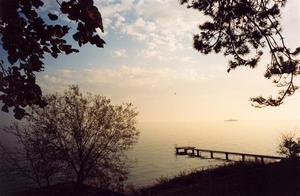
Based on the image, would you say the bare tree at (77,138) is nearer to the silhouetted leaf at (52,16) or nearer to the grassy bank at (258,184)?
the grassy bank at (258,184)

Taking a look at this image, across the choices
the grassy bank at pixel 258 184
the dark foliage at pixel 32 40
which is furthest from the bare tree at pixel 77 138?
the dark foliage at pixel 32 40

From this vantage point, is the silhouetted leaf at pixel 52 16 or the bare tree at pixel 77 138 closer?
the silhouetted leaf at pixel 52 16

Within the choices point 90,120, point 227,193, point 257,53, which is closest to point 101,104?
point 90,120

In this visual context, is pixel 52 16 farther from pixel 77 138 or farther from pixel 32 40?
pixel 77 138

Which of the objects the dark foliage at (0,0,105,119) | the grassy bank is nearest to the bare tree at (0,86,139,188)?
the grassy bank

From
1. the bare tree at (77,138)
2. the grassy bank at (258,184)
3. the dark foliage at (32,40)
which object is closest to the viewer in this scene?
the dark foliage at (32,40)

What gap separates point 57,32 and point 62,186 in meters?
21.4

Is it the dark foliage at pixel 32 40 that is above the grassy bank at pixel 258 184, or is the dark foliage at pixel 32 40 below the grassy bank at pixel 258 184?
above

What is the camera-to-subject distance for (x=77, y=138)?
2509 cm

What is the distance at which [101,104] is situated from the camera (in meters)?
27.4

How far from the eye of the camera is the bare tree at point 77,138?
2442 centimetres

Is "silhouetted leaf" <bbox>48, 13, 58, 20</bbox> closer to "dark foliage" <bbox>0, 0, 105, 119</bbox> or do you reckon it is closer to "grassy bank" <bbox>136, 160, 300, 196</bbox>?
"dark foliage" <bbox>0, 0, 105, 119</bbox>

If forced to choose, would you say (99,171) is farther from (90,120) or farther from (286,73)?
(286,73)

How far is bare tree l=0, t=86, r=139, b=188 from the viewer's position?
80.1 feet
